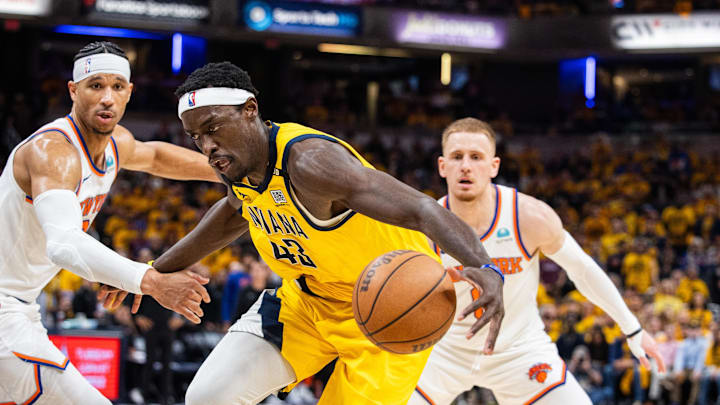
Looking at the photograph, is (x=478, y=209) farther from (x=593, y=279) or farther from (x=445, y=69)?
(x=445, y=69)

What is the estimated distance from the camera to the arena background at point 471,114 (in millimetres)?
10391

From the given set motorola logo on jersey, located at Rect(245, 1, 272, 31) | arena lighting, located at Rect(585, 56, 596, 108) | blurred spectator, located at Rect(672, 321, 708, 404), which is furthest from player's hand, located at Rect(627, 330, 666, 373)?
arena lighting, located at Rect(585, 56, 596, 108)

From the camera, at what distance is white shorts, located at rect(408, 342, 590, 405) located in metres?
4.43

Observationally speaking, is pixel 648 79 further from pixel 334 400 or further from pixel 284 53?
pixel 334 400

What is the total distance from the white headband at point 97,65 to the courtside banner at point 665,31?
19.6 m

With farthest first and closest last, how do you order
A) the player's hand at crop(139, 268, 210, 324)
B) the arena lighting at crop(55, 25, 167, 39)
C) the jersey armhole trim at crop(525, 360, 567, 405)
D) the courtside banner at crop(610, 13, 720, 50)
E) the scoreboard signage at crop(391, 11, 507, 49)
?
the courtside banner at crop(610, 13, 720, 50) < the scoreboard signage at crop(391, 11, 507, 49) < the arena lighting at crop(55, 25, 167, 39) < the jersey armhole trim at crop(525, 360, 567, 405) < the player's hand at crop(139, 268, 210, 324)

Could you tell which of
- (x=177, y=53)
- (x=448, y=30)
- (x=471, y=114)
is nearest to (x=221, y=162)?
(x=448, y=30)

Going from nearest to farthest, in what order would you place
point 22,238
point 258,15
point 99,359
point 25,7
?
point 22,238, point 99,359, point 25,7, point 258,15

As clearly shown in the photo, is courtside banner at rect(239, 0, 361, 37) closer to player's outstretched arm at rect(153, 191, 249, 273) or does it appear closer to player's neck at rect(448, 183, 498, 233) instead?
player's neck at rect(448, 183, 498, 233)

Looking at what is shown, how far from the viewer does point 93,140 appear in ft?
13.7

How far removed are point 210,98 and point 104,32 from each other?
62.1 feet

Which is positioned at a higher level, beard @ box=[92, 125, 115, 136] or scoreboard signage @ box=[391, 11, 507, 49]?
scoreboard signage @ box=[391, 11, 507, 49]

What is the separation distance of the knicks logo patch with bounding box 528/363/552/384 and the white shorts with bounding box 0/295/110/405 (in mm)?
2137

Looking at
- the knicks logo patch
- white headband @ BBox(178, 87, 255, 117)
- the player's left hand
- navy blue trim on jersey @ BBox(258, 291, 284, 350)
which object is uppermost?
white headband @ BBox(178, 87, 255, 117)
